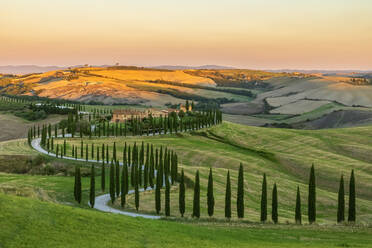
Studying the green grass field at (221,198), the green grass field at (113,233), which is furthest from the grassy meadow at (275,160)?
the green grass field at (113,233)

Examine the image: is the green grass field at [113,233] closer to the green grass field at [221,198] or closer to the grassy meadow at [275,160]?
the green grass field at [221,198]

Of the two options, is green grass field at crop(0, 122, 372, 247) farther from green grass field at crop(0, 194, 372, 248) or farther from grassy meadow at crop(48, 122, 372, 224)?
grassy meadow at crop(48, 122, 372, 224)

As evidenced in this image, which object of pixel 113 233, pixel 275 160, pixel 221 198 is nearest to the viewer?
pixel 113 233

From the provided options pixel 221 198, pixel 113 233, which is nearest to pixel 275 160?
pixel 221 198

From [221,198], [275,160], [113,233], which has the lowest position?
[275,160]

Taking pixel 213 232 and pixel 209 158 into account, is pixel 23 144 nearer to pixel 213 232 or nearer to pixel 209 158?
pixel 209 158

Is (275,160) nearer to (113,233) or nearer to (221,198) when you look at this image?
(221,198)

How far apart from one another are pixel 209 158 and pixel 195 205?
211 feet

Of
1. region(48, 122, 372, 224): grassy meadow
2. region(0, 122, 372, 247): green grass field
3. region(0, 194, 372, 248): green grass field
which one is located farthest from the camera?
region(48, 122, 372, 224): grassy meadow

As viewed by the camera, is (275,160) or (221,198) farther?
(275,160)

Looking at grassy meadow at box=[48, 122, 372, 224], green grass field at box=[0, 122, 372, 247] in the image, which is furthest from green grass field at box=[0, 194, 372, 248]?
grassy meadow at box=[48, 122, 372, 224]

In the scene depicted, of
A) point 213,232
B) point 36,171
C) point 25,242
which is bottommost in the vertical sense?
point 36,171

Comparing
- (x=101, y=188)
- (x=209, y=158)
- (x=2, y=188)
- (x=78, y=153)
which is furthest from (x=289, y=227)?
(x=78, y=153)

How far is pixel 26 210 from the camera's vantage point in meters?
39.3
